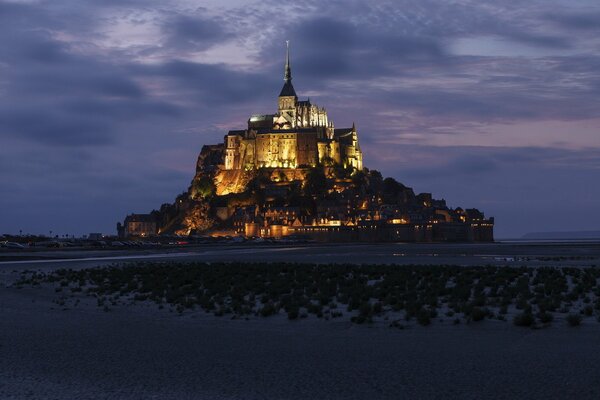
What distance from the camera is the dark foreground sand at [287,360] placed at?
451 inches

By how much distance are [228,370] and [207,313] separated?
925 cm

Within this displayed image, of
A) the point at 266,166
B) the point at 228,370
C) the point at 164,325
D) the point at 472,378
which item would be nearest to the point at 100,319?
the point at 164,325

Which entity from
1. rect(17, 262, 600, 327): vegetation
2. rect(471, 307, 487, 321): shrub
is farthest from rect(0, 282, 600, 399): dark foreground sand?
rect(17, 262, 600, 327): vegetation

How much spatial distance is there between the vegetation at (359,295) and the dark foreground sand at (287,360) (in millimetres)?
1410

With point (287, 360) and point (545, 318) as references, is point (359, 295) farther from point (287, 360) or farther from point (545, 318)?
point (287, 360)

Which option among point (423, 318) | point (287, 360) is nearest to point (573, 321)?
point (423, 318)

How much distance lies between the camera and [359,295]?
25.3 meters

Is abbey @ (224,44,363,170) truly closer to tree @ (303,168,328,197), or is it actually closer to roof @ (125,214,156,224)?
tree @ (303,168,328,197)

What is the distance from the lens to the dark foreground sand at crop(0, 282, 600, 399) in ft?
37.6

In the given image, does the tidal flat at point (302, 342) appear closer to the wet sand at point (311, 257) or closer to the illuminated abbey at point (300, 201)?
the wet sand at point (311, 257)

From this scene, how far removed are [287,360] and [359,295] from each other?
11.2m

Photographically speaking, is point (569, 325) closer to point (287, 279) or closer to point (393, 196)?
point (287, 279)

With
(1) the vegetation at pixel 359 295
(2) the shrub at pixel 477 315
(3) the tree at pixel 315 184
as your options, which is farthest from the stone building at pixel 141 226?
(2) the shrub at pixel 477 315

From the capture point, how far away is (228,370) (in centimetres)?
1332
